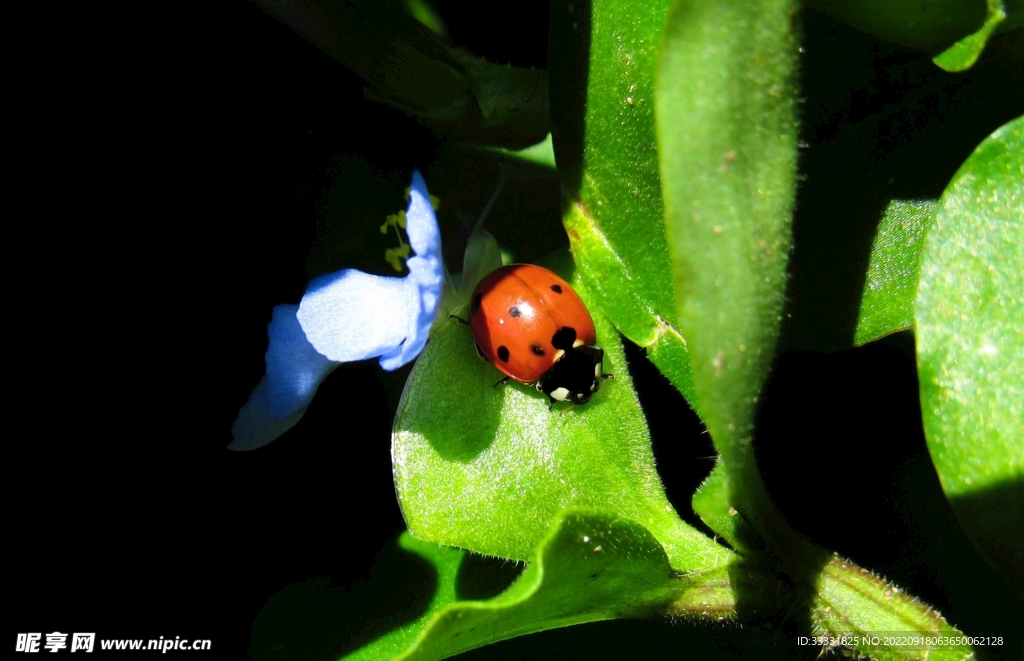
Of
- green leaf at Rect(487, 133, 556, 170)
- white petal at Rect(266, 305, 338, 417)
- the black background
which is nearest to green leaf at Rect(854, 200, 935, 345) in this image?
the black background

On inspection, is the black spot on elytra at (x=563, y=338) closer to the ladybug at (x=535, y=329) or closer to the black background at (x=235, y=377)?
the ladybug at (x=535, y=329)

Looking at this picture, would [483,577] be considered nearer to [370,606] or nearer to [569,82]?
[370,606]

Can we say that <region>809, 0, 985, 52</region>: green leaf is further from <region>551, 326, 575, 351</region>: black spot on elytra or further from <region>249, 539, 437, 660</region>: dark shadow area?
<region>249, 539, 437, 660</region>: dark shadow area

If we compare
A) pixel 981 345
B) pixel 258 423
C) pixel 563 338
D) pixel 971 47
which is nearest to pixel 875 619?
pixel 981 345

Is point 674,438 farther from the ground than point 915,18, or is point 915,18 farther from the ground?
point 915,18

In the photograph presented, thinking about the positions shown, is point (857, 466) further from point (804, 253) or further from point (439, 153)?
point (439, 153)

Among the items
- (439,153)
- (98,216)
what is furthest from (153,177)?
(439,153)

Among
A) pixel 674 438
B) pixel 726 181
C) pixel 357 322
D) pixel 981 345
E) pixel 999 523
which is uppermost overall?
pixel 726 181
